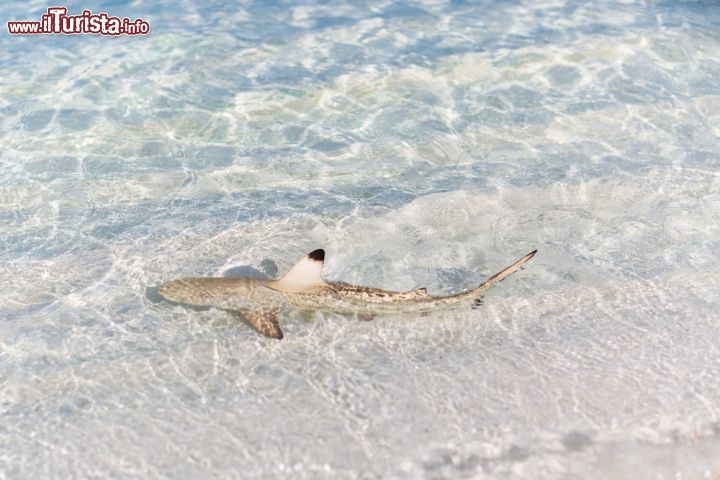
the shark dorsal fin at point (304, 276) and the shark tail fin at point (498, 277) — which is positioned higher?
the shark dorsal fin at point (304, 276)

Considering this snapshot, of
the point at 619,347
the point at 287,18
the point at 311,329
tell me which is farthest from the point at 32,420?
the point at 287,18

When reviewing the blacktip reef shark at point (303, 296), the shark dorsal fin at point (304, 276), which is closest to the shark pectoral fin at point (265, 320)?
the blacktip reef shark at point (303, 296)

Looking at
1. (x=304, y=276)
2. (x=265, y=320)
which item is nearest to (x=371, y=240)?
(x=304, y=276)

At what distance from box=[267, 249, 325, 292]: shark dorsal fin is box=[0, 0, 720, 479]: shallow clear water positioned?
289 mm

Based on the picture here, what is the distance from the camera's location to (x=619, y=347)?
5.23 metres

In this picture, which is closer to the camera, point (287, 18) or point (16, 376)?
point (16, 376)

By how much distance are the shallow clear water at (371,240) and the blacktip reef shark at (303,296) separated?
14cm

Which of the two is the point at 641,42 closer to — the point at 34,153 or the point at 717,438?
the point at 717,438

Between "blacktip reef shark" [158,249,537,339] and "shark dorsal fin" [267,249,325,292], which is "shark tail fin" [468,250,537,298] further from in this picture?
"shark dorsal fin" [267,249,325,292]

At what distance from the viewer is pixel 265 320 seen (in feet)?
17.6

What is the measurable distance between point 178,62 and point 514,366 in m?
7.99

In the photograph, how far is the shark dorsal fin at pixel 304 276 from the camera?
213 inches

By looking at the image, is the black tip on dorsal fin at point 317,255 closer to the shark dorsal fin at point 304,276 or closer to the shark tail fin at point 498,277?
the shark dorsal fin at point 304,276

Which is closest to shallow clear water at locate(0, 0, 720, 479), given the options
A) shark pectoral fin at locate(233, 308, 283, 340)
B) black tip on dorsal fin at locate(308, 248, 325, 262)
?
shark pectoral fin at locate(233, 308, 283, 340)
